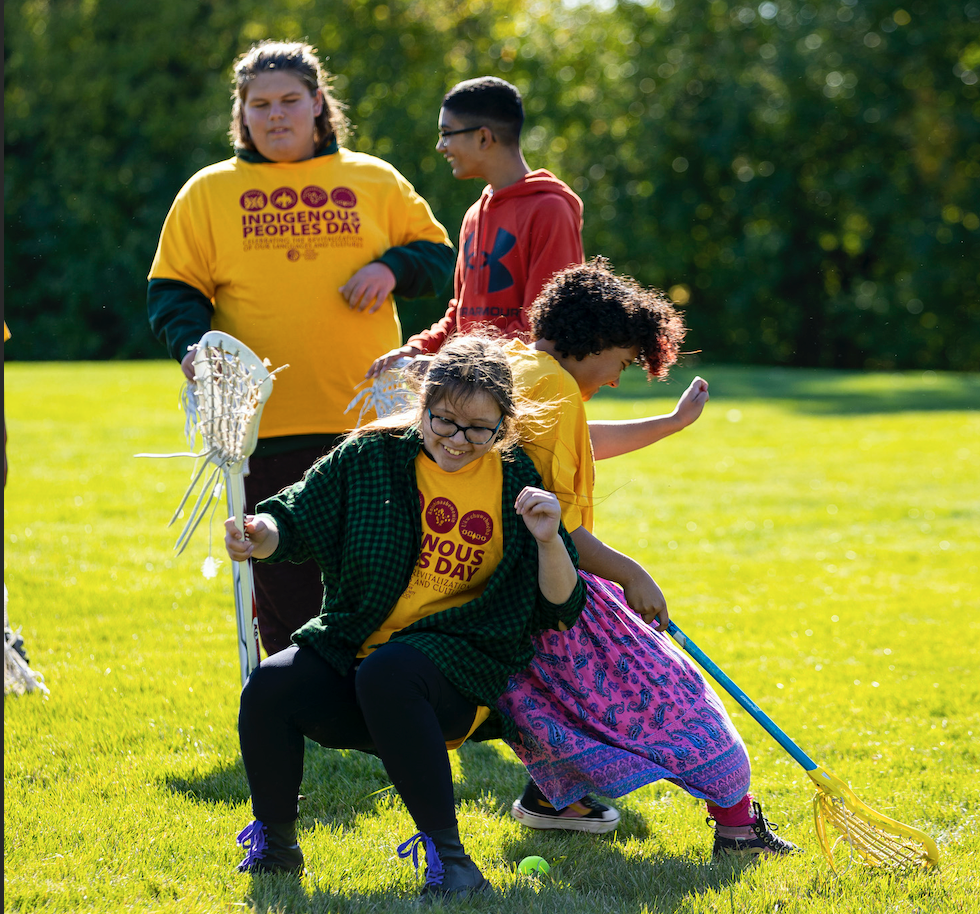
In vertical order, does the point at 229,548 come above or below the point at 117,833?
above

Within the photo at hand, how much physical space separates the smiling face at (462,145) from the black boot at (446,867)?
1.79 m

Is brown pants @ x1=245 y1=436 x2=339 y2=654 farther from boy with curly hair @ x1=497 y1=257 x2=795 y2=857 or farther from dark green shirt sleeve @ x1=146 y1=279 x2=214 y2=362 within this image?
boy with curly hair @ x1=497 y1=257 x2=795 y2=857

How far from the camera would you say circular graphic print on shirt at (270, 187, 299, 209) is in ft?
10.9

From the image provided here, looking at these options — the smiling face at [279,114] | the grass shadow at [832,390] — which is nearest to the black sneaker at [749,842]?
the smiling face at [279,114]

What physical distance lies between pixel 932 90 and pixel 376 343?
21.7 m

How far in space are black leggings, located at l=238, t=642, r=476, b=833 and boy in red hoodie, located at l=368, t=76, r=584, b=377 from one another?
1039 millimetres

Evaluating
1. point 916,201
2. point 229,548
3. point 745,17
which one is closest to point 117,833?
point 229,548

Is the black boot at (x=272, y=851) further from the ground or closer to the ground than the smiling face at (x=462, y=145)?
closer to the ground

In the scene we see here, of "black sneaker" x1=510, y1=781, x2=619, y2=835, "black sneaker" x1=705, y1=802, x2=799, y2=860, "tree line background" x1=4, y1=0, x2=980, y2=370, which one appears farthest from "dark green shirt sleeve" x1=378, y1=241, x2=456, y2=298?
"tree line background" x1=4, y1=0, x2=980, y2=370

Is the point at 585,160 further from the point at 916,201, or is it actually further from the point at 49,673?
the point at 49,673

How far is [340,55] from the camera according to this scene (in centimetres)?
2362

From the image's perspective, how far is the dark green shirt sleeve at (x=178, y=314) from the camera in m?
3.19

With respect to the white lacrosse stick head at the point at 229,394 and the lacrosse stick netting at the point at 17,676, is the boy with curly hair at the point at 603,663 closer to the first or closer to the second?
the white lacrosse stick head at the point at 229,394

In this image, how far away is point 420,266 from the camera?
11.3 feet
